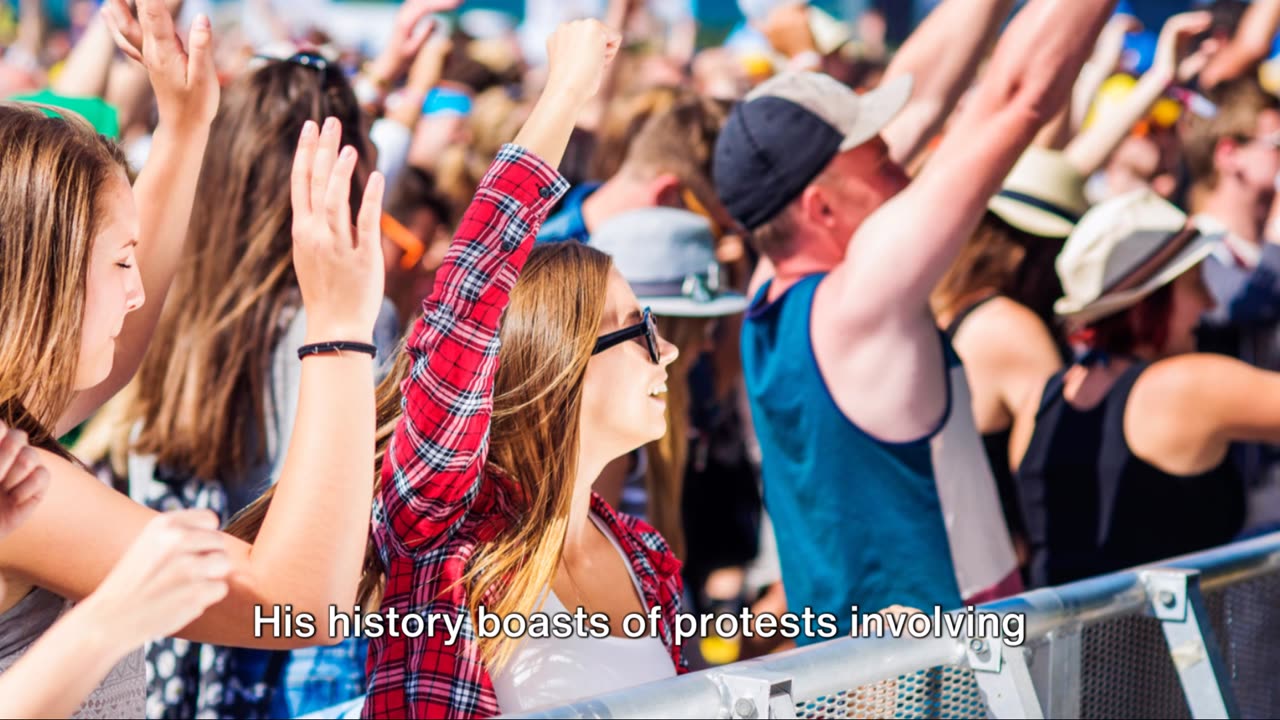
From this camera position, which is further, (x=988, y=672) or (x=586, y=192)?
(x=586, y=192)

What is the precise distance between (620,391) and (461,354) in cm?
41

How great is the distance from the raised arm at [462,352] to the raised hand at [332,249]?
185mm

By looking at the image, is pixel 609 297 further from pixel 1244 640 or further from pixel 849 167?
pixel 1244 640

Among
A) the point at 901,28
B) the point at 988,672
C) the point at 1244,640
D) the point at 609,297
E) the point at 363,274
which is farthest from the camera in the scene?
the point at 901,28

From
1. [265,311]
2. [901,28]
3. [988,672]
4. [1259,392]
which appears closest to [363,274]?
[988,672]

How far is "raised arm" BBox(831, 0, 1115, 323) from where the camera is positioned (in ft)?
8.08

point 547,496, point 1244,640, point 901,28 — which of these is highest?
point 901,28

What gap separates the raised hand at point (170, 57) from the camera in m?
2.02

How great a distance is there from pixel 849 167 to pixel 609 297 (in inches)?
42.7

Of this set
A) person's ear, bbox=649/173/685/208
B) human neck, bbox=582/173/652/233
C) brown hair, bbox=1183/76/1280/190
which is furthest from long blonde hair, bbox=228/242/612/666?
brown hair, bbox=1183/76/1280/190

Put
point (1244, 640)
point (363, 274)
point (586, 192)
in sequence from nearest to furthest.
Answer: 1. point (363, 274)
2. point (1244, 640)
3. point (586, 192)

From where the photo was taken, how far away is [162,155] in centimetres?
215

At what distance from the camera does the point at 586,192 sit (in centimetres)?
435

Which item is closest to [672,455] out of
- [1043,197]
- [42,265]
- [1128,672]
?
[1043,197]
